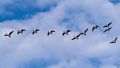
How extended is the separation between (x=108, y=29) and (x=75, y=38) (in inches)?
419

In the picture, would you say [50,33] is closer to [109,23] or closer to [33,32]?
[33,32]

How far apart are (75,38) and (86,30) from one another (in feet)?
16.3

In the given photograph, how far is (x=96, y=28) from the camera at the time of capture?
189500mm

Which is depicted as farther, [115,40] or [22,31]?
[115,40]

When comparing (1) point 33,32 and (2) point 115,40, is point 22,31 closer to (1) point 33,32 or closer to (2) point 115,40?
(1) point 33,32

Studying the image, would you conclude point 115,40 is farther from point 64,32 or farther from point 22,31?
point 22,31

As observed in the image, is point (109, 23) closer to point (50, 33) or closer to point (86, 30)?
point (86, 30)

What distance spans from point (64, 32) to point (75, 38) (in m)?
6.62

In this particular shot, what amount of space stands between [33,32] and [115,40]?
90.9ft

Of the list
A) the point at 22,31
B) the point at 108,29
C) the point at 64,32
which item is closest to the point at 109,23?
the point at 108,29

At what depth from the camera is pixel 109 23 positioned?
7451 inches

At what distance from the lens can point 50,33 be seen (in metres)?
183

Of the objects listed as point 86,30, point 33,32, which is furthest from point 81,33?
point 33,32

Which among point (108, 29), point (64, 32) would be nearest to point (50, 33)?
point (64, 32)
